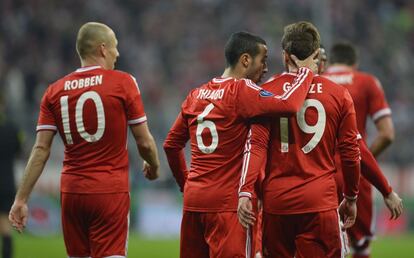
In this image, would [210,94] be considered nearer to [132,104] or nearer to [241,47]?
[241,47]

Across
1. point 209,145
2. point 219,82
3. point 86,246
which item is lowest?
point 86,246

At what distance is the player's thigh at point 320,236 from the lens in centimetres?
650

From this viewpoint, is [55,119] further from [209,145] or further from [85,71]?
[209,145]

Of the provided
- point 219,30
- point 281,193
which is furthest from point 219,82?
point 219,30

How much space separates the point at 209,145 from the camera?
6.60 meters

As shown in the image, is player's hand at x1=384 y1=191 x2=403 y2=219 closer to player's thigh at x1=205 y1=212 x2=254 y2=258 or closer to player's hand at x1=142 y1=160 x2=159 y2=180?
player's thigh at x1=205 y1=212 x2=254 y2=258

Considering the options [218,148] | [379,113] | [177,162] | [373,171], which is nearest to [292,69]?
[218,148]

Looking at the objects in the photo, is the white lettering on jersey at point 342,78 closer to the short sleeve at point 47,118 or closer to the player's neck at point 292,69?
the player's neck at point 292,69

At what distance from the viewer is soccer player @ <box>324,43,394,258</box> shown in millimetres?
9133

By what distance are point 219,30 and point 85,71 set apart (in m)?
17.3

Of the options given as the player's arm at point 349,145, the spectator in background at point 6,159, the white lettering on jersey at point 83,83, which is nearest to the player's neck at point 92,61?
the white lettering on jersey at point 83,83

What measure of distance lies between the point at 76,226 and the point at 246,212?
1.49 metres

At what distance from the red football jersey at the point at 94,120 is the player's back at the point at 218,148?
0.61m

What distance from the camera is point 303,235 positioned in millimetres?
6555
